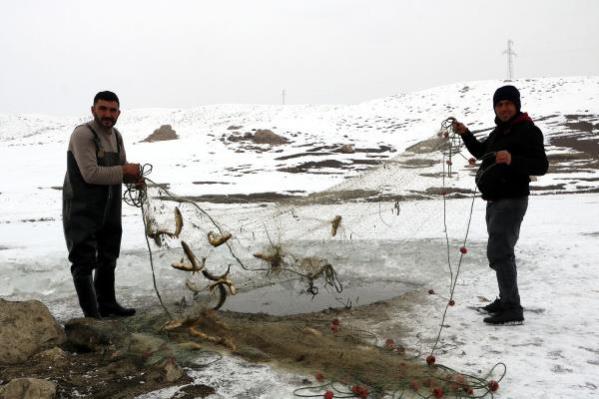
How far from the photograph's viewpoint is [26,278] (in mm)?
5484

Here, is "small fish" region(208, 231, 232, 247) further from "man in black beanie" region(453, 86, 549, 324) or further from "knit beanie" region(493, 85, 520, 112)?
"knit beanie" region(493, 85, 520, 112)

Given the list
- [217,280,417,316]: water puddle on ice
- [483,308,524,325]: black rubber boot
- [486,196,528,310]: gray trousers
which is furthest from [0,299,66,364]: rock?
[486,196,528,310]: gray trousers

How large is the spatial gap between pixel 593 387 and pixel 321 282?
3.06 m

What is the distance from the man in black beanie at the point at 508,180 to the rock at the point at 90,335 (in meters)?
2.98

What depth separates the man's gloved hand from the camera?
147 inches

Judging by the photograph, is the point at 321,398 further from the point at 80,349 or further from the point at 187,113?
the point at 187,113

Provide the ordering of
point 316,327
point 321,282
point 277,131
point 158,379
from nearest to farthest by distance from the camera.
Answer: point 158,379
point 316,327
point 321,282
point 277,131

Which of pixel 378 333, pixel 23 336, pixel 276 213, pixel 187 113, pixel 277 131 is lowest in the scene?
pixel 378 333

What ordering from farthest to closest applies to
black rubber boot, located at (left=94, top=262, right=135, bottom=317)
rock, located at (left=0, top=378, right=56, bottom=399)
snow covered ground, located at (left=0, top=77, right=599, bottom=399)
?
black rubber boot, located at (left=94, top=262, right=135, bottom=317) < snow covered ground, located at (left=0, top=77, right=599, bottom=399) < rock, located at (left=0, top=378, right=56, bottom=399)

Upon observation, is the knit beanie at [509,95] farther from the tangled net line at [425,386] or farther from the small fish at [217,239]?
the small fish at [217,239]

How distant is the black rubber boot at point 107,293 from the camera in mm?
4215

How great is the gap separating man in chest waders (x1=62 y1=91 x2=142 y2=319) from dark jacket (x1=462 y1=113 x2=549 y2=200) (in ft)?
9.41

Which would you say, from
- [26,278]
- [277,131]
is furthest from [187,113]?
[26,278]

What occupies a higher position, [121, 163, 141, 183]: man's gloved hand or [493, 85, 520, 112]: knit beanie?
[493, 85, 520, 112]: knit beanie
